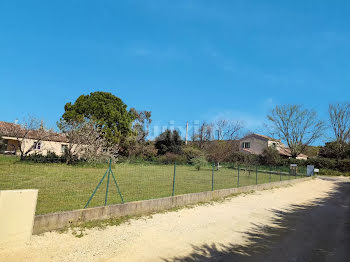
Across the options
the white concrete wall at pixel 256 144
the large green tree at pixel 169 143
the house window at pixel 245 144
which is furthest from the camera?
the house window at pixel 245 144

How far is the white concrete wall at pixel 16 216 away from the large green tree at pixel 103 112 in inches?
868

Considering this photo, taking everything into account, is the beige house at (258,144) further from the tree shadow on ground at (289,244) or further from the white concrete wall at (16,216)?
the white concrete wall at (16,216)

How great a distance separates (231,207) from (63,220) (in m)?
6.21

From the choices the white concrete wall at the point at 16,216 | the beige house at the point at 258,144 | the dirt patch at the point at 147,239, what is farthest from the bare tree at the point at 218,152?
the white concrete wall at the point at 16,216

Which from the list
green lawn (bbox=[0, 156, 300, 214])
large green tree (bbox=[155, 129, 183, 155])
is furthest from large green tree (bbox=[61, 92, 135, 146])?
green lawn (bbox=[0, 156, 300, 214])

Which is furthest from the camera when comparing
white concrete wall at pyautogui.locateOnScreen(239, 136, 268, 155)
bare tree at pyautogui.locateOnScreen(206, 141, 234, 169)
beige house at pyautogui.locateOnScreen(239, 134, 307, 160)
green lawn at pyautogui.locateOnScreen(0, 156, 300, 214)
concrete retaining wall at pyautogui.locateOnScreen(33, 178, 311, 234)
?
white concrete wall at pyautogui.locateOnScreen(239, 136, 268, 155)

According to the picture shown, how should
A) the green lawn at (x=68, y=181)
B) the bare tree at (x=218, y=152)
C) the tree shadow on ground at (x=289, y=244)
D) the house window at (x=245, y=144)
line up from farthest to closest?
the house window at (x=245, y=144), the bare tree at (x=218, y=152), the green lawn at (x=68, y=181), the tree shadow on ground at (x=289, y=244)

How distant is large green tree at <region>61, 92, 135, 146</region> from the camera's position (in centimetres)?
2720

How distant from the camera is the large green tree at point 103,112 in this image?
1071 inches

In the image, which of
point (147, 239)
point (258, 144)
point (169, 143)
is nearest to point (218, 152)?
point (169, 143)

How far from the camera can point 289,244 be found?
17.8ft

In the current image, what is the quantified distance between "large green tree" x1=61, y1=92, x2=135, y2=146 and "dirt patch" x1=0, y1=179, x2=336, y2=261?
826 inches

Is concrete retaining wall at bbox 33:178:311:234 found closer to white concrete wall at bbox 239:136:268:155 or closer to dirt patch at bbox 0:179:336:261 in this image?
dirt patch at bbox 0:179:336:261

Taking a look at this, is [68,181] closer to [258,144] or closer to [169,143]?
[169,143]
